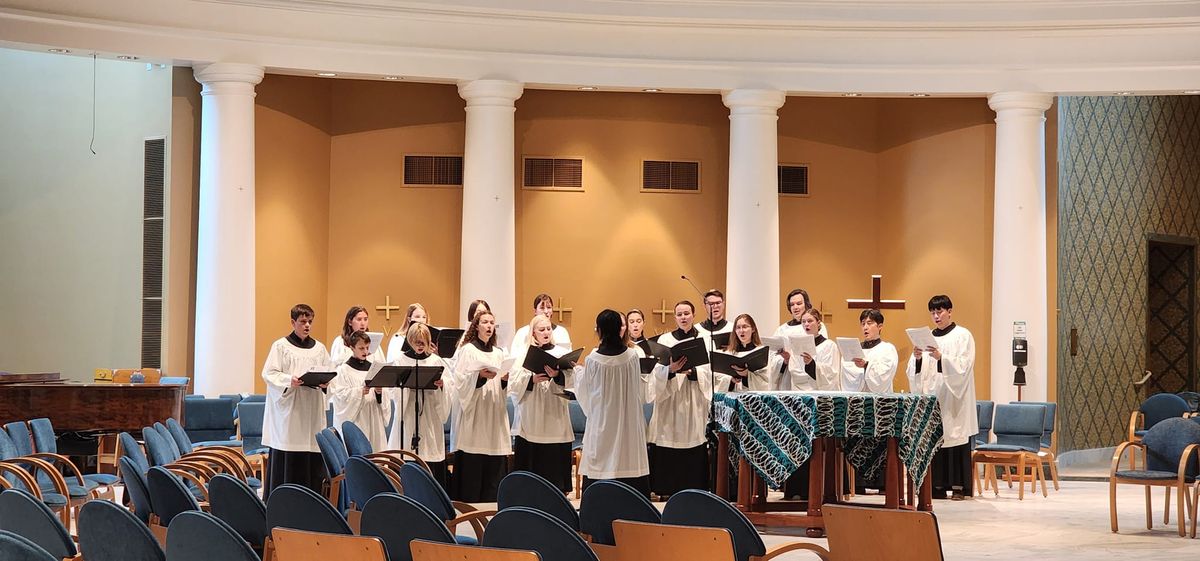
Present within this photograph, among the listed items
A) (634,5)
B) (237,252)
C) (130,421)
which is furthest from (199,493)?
(634,5)

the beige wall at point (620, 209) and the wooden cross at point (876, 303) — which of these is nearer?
the wooden cross at point (876, 303)

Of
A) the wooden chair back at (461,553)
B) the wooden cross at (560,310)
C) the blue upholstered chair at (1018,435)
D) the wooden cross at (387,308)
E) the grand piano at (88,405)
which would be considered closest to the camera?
the wooden chair back at (461,553)

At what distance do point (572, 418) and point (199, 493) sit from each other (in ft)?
13.9

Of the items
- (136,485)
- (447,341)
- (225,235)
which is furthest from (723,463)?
(225,235)

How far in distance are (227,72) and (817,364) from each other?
6372 millimetres

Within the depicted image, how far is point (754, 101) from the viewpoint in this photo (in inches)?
564

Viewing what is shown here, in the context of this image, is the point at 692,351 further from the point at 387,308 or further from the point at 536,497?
the point at 387,308

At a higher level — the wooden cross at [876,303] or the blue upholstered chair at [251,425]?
the wooden cross at [876,303]

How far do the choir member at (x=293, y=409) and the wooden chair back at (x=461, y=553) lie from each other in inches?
216

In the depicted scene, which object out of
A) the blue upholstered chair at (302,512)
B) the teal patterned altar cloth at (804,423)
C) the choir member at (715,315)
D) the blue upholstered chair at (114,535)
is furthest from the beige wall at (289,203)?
the blue upholstered chair at (114,535)

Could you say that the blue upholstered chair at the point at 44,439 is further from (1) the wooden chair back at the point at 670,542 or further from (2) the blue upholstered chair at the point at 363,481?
(1) the wooden chair back at the point at 670,542

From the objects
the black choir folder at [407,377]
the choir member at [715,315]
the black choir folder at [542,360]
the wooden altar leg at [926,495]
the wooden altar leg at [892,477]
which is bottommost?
the wooden altar leg at [926,495]

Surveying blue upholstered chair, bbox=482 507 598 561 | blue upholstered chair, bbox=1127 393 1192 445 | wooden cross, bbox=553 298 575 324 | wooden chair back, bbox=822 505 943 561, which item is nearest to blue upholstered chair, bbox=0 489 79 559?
blue upholstered chair, bbox=482 507 598 561

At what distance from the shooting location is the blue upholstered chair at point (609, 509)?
5.19 metres
